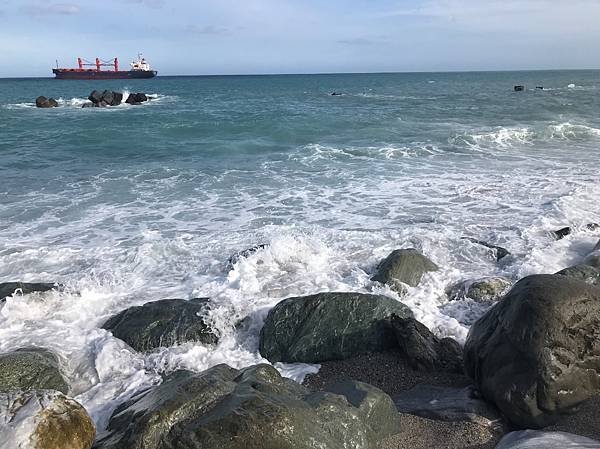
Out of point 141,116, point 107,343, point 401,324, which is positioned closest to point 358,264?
point 401,324

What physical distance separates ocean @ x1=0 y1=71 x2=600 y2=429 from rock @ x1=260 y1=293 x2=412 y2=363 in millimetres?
243

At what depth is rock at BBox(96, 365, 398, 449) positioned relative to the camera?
316cm

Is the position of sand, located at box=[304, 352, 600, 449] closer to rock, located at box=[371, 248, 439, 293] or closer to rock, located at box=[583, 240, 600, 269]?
rock, located at box=[371, 248, 439, 293]

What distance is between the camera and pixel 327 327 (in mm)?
5668

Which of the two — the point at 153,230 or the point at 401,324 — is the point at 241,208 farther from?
the point at 401,324

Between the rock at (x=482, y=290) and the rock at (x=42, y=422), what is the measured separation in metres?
4.80

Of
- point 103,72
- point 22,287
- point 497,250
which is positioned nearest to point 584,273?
point 497,250

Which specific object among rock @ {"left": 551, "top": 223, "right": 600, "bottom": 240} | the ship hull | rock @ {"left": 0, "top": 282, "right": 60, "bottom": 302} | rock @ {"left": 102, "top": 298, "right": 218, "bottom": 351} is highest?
the ship hull

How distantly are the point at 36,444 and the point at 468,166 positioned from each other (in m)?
14.5

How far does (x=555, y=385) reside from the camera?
391cm

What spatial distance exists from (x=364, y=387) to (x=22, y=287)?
16.7ft

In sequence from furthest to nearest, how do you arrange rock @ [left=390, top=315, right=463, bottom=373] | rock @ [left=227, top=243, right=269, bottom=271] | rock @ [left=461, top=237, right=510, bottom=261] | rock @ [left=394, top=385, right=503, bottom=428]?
rock @ [left=461, top=237, right=510, bottom=261] → rock @ [left=227, top=243, right=269, bottom=271] → rock @ [left=390, top=315, right=463, bottom=373] → rock @ [left=394, top=385, right=503, bottom=428]

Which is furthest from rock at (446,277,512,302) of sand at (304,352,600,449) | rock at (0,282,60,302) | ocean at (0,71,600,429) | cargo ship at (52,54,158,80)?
cargo ship at (52,54,158,80)

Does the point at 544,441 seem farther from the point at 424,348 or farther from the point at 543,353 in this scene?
the point at 424,348
